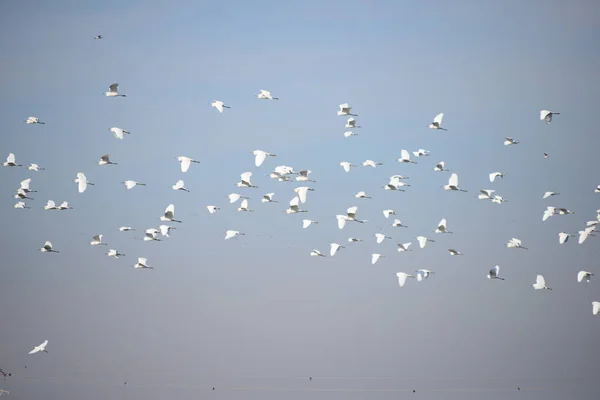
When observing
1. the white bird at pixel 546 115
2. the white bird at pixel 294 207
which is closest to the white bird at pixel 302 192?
the white bird at pixel 294 207

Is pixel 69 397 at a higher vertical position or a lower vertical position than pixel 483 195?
lower

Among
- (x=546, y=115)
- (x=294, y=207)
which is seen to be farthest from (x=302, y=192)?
(x=546, y=115)

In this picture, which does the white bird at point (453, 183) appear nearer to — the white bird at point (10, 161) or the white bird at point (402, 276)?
the white bird at point (402, 276)

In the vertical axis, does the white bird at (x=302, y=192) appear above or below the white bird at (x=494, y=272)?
above

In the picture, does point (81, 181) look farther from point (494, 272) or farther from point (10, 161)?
point (494, 272)

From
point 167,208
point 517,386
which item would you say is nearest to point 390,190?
point 167,208

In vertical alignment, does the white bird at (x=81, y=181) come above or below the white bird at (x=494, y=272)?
above

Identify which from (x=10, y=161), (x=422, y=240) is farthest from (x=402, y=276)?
(x=10, y=161)

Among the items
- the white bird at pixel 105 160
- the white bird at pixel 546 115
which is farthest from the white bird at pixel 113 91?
the white bird at pixel 546 115

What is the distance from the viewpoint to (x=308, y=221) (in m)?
48.0

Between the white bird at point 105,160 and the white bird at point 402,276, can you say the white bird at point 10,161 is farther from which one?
the white bird at point 402,276

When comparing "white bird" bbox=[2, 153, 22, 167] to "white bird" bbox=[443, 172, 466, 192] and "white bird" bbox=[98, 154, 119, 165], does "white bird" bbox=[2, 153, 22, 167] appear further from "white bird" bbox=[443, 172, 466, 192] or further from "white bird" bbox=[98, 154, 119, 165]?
"white bird" bbox=[443, 172, 466, 192]

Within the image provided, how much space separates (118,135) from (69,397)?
45.2 ft

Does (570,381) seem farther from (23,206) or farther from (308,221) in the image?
(23,206)
